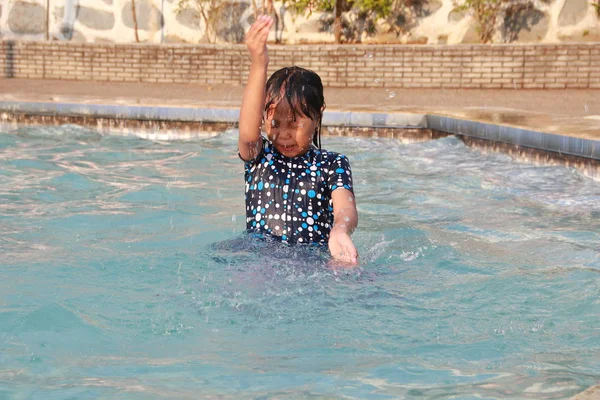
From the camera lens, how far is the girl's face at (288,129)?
359 centimetres

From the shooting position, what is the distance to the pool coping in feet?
24.9

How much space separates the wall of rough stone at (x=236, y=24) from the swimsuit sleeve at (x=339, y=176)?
31.9 feet

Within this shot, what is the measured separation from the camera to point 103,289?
404 cm

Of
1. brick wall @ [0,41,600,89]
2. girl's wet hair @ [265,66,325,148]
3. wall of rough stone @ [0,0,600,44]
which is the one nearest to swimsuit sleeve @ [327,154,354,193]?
girl's wet hair @ [265,66,325,148]

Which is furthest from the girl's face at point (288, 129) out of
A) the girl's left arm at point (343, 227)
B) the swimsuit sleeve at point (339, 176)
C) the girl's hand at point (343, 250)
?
the girl's hand at point (343, 250)

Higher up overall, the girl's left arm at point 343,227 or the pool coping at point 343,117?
the pool coping at point 343,117

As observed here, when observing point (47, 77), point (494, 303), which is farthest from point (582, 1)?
point (494, 303)

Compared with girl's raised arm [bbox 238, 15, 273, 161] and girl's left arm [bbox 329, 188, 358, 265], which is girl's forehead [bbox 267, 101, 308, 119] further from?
girl's left arm [bbox 329, 188, 358, 265]

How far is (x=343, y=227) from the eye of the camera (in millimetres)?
3328

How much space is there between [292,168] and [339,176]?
0.69ft

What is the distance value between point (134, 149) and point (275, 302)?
17.1ft

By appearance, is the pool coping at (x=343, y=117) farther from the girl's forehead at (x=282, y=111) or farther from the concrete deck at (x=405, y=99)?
the girl's forehead at (x=282, y=111)

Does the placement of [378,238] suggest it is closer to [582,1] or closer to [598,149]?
[598,149]

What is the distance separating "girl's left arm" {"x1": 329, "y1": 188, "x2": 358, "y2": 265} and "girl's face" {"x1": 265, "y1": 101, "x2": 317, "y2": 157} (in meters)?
0.24
